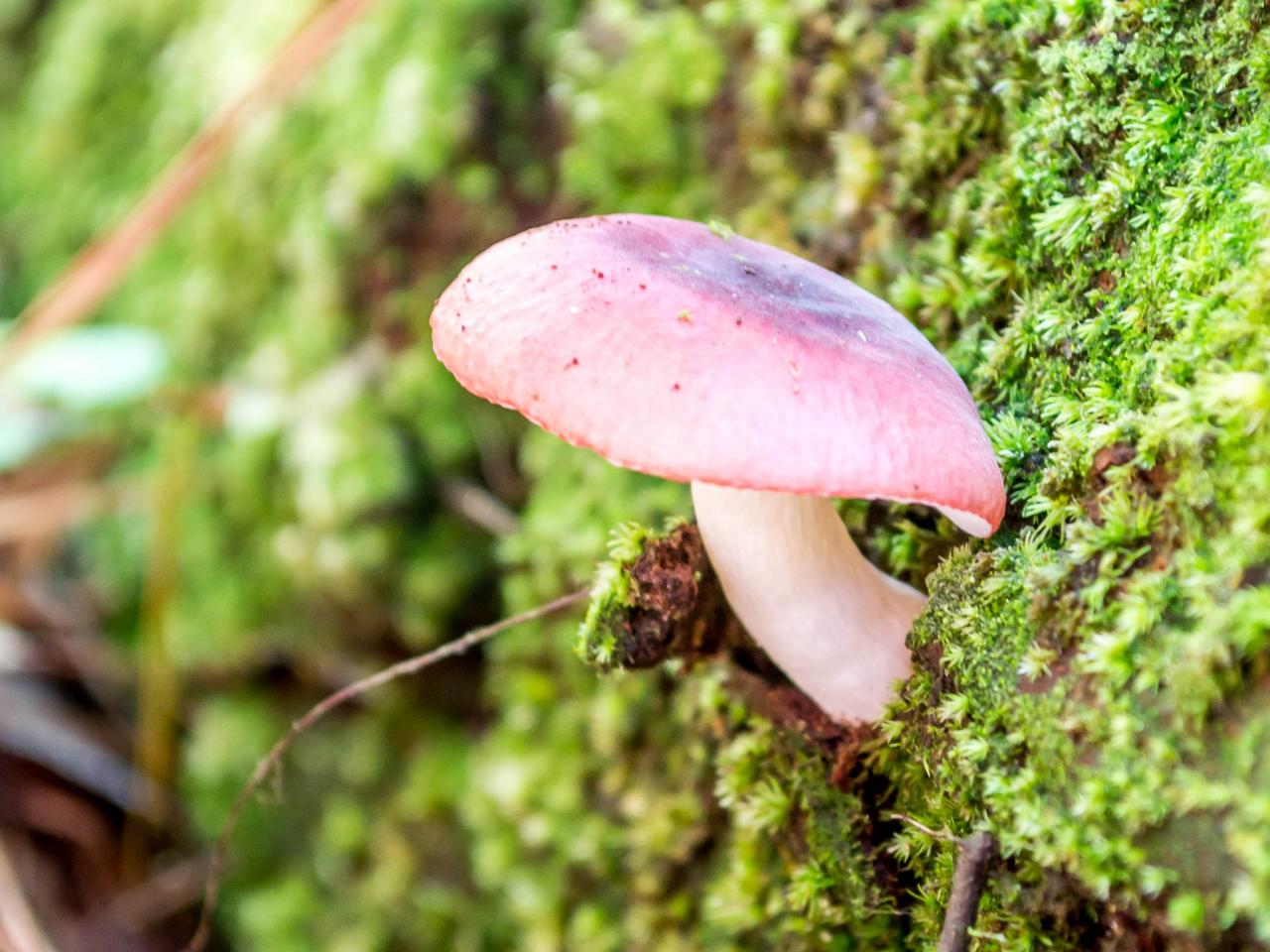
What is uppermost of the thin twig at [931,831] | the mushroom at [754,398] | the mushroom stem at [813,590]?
the mushroom at [754,398]

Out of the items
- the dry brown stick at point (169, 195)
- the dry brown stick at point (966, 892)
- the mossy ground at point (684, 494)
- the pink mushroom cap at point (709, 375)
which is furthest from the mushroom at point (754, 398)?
the dry brown stick at point (169, 195)

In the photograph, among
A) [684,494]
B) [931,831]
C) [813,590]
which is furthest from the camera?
[684,494]

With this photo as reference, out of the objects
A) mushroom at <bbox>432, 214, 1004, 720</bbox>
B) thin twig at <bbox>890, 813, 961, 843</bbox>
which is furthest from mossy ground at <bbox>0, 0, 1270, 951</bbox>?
mushroom at <bbox>432, 214, 1004, 720</bbox>

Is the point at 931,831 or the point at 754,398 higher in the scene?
the point at 754,398

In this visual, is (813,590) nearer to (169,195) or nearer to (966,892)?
(966,892)

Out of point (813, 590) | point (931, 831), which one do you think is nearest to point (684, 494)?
point (813, 590)

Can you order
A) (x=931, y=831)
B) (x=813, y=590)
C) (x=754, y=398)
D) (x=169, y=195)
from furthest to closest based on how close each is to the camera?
(x=169, y=195), (x=813, y=590), (x=931, y=831), (x=754, y=398)

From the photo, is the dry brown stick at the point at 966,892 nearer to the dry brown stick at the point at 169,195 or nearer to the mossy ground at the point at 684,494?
the mossy ground at the point at 684,494

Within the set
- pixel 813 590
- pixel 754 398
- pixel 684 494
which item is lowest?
pixel 684 494

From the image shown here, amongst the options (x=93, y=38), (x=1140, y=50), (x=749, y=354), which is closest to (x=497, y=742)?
(x=749, y=354)
